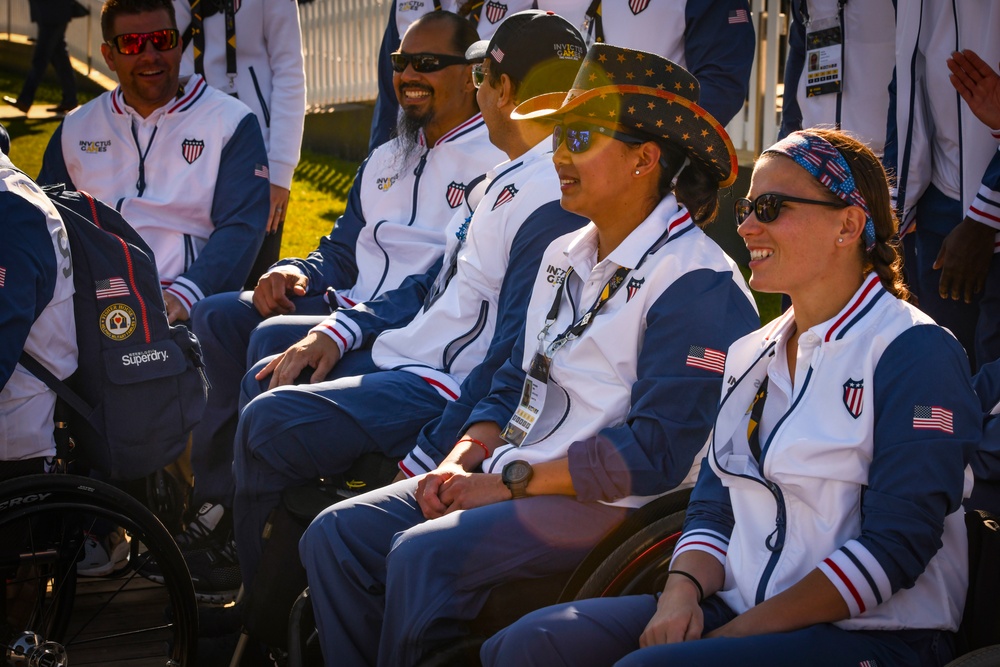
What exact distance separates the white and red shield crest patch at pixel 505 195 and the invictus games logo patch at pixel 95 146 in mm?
2221

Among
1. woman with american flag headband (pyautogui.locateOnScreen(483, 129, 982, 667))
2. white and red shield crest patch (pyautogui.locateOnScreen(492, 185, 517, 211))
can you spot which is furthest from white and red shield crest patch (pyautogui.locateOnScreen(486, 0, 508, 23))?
→ woman with american flag headband (pyautogui.locateOnScreen(483, 129, 982, 667))

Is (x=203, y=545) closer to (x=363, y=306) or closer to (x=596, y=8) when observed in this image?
(x=363, y=306)

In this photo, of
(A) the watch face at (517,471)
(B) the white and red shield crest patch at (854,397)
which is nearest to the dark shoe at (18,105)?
(A) the watch face at (517,471)

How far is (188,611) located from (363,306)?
1295mm

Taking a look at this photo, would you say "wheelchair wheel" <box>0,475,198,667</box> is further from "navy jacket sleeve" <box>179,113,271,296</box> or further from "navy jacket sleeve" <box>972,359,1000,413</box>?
"navy jacket sleeve" <box>972,359,1000,413</box>

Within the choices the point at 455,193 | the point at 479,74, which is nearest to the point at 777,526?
the point at 479,74

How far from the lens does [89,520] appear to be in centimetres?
353

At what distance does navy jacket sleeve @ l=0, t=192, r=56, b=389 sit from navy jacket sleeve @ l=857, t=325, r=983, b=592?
2.33 metres

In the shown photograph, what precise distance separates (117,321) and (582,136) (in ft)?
5.09

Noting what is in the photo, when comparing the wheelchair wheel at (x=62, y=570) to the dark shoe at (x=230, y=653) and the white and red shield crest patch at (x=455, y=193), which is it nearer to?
the dark shoe at (x=230, y=653)

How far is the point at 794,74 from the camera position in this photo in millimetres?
4969

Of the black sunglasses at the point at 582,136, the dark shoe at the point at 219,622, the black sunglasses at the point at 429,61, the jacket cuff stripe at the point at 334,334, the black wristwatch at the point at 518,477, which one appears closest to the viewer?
the black wristwatch at the point at 518,477

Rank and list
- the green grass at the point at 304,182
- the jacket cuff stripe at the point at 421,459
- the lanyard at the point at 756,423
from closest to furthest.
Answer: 1. the lanyard at the point at 756,423
2. the jacket cuff stripe at the point at 421,459
3. the green grass at the point at 304,182

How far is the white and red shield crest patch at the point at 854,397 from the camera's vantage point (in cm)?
232
